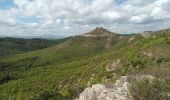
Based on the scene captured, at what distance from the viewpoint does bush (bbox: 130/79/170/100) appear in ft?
102

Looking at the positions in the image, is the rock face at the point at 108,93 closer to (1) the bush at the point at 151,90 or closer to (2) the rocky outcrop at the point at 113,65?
(1) the bush at the point at 151,90

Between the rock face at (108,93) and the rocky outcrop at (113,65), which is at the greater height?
the rock face at (108,93)

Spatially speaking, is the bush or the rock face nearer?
the bush

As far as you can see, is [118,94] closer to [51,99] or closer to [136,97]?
[136,97]

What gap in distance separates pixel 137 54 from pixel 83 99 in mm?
154162

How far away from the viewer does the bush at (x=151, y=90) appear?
102 ft

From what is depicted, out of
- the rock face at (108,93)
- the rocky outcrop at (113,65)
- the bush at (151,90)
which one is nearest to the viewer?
the bush at (151,90)

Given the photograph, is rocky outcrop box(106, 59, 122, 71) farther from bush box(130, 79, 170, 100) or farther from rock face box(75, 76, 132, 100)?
bush box(130, 79, 170, 100)

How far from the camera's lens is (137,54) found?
195875 mm

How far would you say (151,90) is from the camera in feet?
103

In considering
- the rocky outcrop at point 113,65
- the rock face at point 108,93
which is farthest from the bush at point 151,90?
the rocky outcrop at point 113,65

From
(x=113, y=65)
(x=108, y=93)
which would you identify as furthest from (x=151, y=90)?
(x=113, y=65)

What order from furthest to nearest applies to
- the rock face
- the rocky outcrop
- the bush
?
1. the rocky outcrop
2. the rock face
3. the bush

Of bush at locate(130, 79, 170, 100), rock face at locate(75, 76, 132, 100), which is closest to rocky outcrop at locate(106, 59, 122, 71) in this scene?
rock face at locate(75, 76, 132, 100)
